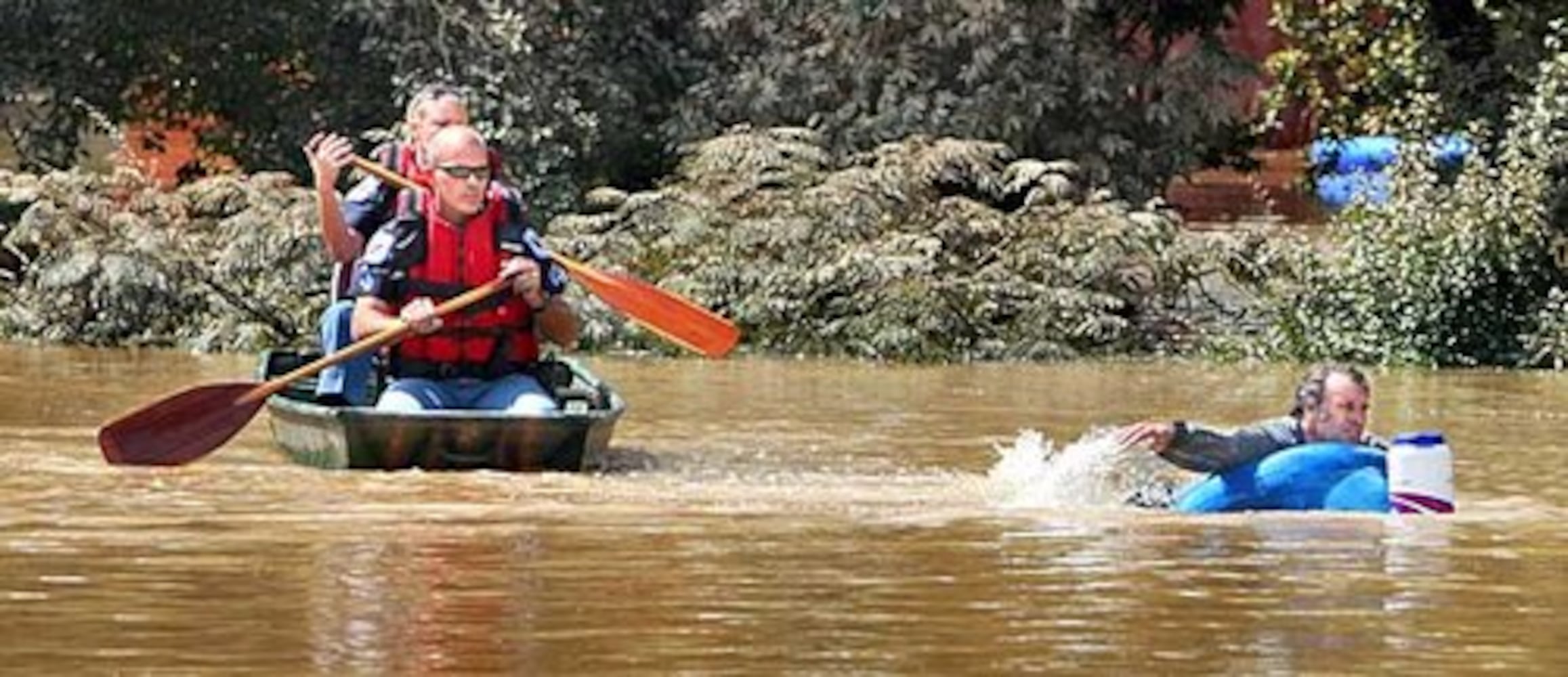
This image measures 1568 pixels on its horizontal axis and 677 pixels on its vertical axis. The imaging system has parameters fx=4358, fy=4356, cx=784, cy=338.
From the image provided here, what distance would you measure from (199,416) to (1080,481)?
11.7 feet

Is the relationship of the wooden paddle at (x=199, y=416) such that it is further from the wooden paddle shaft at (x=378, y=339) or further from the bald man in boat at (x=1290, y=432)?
the bald man in boat at (x=1290, y=432)

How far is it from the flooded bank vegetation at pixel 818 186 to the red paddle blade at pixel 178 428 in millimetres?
7608

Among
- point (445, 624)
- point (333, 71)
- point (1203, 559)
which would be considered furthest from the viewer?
point (333, 71)

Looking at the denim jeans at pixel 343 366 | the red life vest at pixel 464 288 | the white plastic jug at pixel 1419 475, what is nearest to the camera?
the white plastic jug at pixel 1419 475

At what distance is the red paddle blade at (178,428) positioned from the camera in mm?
16609

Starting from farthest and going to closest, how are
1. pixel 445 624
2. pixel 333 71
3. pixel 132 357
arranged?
pixel 333 71
pixel 132 357
pixel 445 624

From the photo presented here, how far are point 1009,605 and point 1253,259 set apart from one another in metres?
13.1

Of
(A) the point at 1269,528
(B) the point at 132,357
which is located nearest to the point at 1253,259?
(B) the point at 132,357

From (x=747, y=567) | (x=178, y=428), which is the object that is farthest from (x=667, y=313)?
(x=747, y=567)

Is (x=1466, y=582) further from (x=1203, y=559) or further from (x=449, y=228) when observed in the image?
(x=449, y=228)

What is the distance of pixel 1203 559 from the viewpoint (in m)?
13.9

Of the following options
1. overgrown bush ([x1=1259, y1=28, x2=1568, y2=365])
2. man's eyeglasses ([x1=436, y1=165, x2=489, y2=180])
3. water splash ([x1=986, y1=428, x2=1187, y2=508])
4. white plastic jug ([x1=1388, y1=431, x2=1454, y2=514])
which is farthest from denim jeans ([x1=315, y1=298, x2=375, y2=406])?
overgrown bush ([x1=1259, y1=28, x2=1568, y2=365])

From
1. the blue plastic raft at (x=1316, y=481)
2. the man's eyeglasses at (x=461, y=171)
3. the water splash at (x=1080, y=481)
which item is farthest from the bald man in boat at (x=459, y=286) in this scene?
the blue plastic raft at (x=1316, y=481)

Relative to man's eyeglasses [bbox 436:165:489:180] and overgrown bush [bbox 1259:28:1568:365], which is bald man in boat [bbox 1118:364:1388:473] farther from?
overgrown bush [bbox 1259:28:1568:365]
